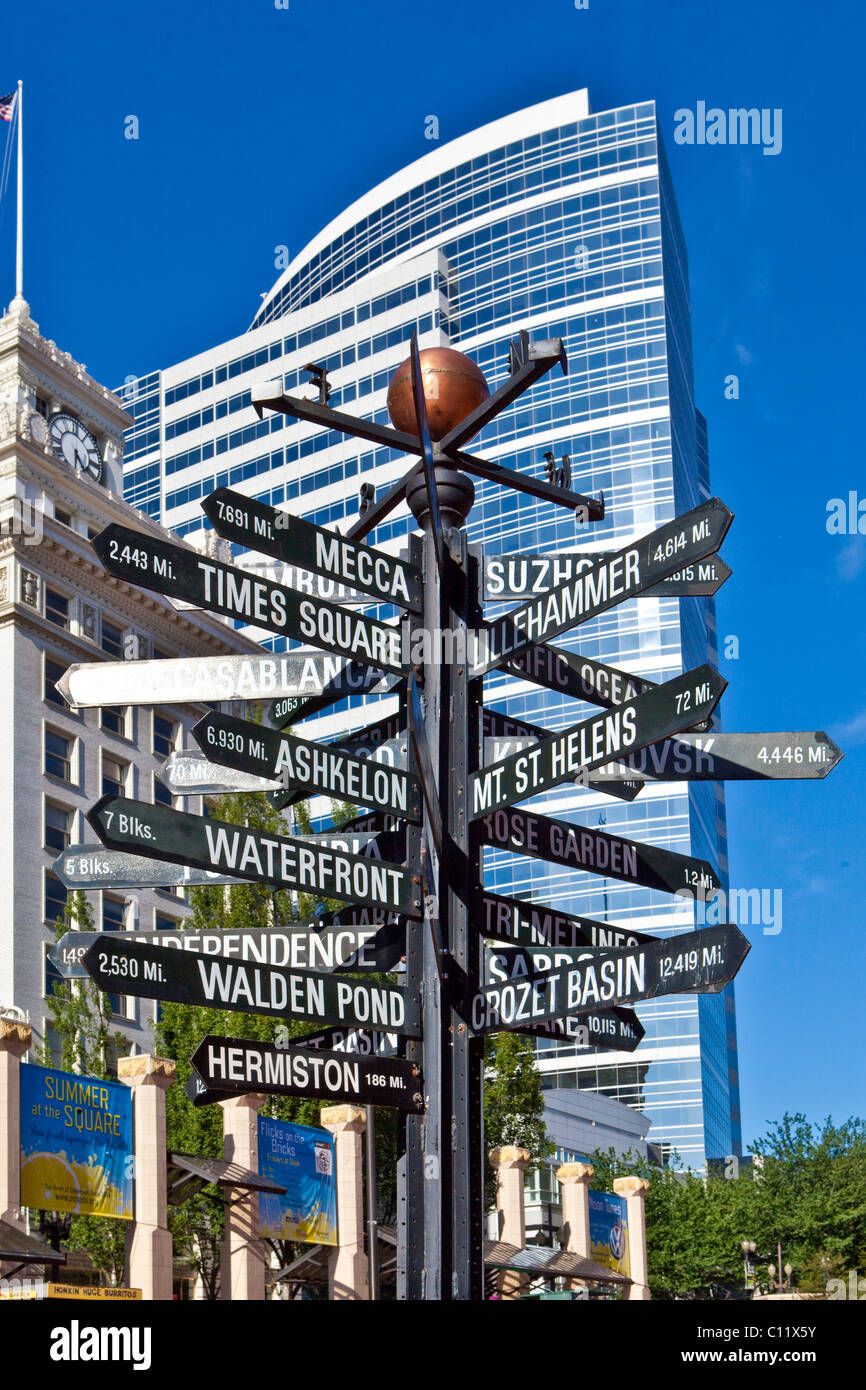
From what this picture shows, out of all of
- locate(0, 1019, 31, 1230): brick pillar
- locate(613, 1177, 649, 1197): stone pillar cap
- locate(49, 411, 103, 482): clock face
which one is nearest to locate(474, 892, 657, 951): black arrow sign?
locate(0, 1019, 31, 1230): brick pillar

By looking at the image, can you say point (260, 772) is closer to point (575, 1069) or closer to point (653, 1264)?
point (653, 1264)

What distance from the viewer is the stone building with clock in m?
50.5

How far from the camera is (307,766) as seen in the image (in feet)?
23.6

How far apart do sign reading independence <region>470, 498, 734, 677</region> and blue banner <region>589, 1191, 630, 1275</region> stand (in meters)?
39.5

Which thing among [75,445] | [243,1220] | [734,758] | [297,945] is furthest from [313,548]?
[75,445]

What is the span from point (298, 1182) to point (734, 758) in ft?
89.9

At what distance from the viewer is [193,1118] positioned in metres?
36.3

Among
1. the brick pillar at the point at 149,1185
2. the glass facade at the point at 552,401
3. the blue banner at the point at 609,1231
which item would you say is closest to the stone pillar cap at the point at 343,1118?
the brick pillar at the point at 149,1185

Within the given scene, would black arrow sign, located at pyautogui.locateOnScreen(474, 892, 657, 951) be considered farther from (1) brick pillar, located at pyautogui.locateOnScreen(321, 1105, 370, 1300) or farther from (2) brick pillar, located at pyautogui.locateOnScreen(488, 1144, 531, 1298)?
(2) brick pillar, located at pyautogui.locateOnScreen(488, 1144, 531, 1298)

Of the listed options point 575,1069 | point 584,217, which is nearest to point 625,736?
point 575,1069

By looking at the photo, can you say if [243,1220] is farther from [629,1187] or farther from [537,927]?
[537,927]

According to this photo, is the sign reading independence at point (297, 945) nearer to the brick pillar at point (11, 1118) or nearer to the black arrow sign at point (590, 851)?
the black arrow sign at point (590, 851)
